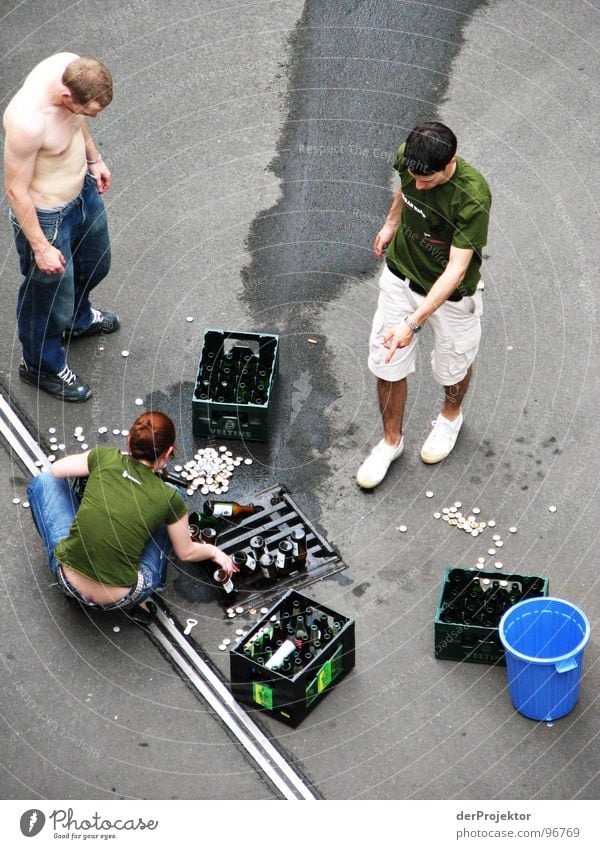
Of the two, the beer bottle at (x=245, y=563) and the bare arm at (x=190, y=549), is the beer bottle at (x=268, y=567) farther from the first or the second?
the bare arm at (x=190, y=549)

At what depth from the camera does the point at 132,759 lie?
6582 mm

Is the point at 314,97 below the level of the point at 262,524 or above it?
above

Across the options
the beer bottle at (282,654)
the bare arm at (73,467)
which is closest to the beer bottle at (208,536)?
the bare arm at (73,467)

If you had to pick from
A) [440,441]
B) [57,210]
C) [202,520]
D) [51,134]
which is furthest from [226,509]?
[51,134]

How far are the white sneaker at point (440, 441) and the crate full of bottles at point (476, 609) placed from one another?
1.01 metres

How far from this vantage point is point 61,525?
7047mm

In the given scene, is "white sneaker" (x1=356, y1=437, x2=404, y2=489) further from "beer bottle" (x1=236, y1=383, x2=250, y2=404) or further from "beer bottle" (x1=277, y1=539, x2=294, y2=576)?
"beer bottle" (x1=236, y1=383, x2=250, y2=404)

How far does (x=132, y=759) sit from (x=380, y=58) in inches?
238

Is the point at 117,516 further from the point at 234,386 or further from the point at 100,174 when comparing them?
the point at 100,174

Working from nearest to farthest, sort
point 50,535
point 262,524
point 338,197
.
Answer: point 50,535 → point 262,524 → point 338,197

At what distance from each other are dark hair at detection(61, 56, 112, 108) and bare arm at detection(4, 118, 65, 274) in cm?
26

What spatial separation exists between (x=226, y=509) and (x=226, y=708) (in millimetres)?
1189
